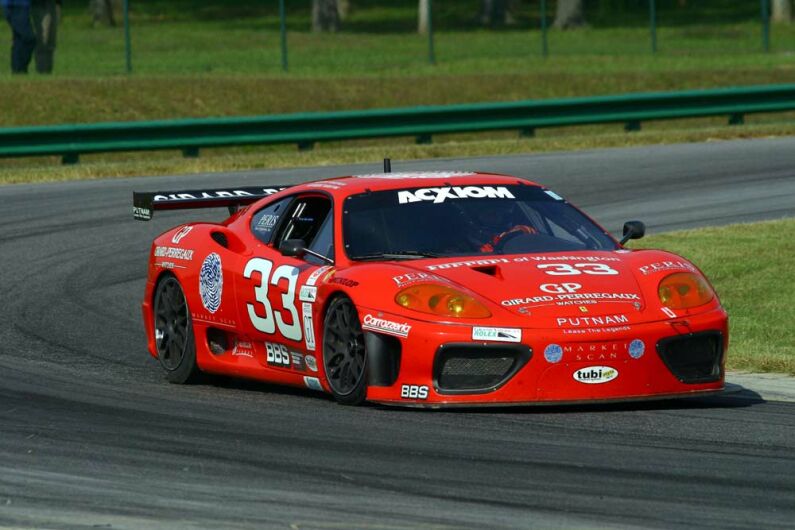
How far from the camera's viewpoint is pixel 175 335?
400 inches

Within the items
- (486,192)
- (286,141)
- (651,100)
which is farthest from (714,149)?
(486,192)

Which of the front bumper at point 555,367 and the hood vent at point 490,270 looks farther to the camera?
the hood vent at point 490,270

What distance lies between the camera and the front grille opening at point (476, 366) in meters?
7.96

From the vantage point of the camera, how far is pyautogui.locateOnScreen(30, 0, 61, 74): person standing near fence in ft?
87.8

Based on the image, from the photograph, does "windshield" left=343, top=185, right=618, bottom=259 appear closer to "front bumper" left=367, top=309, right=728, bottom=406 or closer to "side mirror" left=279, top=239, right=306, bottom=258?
"side mirror" left=279, top=239, right=306, bottom=258

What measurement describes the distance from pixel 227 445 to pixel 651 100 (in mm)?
19641

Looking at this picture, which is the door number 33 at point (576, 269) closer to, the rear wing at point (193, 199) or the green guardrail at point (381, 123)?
the rear wing at point (193, 199)

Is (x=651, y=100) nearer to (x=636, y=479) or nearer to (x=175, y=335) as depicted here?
(x=175, y=335)

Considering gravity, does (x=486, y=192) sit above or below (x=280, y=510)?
above

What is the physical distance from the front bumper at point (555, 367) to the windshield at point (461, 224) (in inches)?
36.4

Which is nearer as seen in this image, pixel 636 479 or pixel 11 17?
pixel 636 479

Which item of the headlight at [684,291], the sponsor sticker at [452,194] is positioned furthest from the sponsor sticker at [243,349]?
the headlight at [684,291]

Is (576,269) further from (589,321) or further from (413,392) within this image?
(413,392)

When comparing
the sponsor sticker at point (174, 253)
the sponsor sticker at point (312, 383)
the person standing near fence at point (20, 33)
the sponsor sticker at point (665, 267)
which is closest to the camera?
the sponsor sticker at point (665, 267)
